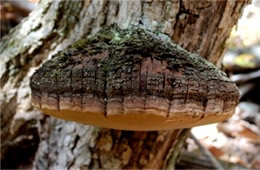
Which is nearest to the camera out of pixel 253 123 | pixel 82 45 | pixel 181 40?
pixel 82 45

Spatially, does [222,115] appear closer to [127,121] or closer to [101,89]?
[127,121]

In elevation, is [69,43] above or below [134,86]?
below

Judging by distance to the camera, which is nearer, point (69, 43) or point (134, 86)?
point (134, 86)

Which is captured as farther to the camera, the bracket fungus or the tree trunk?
the tree trunk

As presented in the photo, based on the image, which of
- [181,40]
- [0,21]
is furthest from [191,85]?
[0,21]
